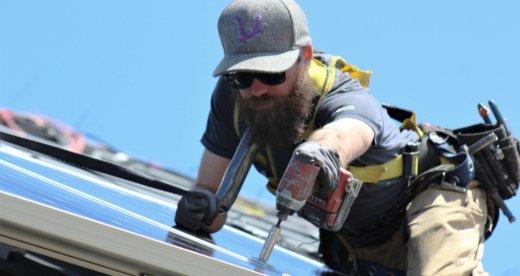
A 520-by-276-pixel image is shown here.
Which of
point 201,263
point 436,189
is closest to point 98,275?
point 201,263

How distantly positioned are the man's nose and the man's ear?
298 millimetres

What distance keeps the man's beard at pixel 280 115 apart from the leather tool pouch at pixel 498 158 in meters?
1.18

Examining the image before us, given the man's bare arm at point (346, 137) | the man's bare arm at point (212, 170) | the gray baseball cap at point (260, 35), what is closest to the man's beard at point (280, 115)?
the gray baseball cap at point (260, 35)

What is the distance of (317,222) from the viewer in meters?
4.95

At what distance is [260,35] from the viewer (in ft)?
16.4

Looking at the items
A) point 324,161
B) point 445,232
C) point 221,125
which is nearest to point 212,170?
point 221,125

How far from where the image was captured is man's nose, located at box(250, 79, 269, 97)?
197 inches

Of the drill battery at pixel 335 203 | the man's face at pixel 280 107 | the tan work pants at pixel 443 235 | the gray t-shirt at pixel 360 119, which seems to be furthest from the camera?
the tan work pants at pixel 443 235

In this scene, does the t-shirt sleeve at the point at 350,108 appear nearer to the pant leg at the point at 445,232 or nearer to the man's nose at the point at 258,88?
the man's nose at the point at 258,88

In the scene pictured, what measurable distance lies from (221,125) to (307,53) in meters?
0.72

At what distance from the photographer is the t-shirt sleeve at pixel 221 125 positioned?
→ 5668 mm

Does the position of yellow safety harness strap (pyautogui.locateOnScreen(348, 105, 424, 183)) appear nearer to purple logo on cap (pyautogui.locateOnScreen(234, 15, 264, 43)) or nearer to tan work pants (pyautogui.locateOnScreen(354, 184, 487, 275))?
tan work pants (pyautogui.locateOnScreen(354, 184, 487, 275))

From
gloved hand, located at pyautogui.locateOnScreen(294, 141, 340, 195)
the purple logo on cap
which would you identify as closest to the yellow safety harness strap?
the purple logo on cap

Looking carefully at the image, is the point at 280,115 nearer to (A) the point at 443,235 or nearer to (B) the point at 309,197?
(B) the point at 309,197
